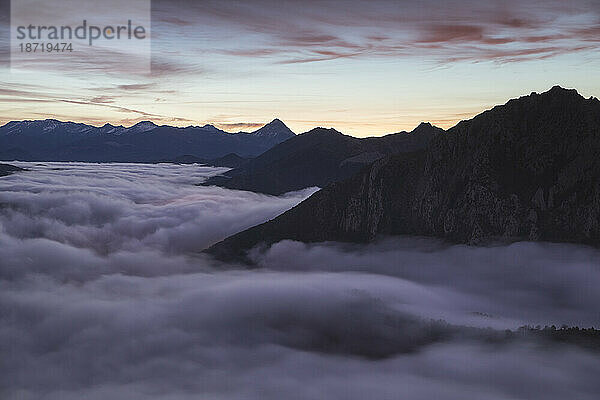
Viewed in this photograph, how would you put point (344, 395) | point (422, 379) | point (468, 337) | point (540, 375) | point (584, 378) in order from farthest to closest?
1. point (468, 337)
2. point (422, 379)
3. point (344, 395)
4. point (540, 375)
5. point (584, 378)

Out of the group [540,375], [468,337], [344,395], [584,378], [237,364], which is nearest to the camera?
[584,378]

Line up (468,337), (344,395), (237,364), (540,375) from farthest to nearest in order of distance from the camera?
(237,364) < (468,337) < (344,395) < (540,375)

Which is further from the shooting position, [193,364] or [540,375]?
[193,364]

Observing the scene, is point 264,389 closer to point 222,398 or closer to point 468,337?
point 222,398

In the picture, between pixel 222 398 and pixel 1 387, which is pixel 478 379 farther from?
pixel 1 387

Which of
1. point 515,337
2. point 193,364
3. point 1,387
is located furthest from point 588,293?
point 1,387

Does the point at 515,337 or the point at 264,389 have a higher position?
the point at 515,337

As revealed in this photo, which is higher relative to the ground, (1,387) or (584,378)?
(584,378)

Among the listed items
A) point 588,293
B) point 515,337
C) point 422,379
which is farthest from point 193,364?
point 588,293

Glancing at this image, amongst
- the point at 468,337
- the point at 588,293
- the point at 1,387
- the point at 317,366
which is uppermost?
the point at 588,293
